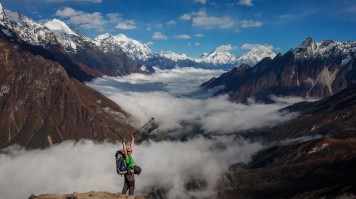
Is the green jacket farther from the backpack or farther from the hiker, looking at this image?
the backpack

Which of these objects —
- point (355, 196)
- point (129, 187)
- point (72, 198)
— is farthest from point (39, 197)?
point (355, 196)

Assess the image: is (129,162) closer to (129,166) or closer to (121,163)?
(129,166)

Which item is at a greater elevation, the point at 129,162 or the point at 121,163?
the point at 129,162

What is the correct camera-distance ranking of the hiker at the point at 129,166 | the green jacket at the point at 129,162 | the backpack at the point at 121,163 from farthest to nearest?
the backpack at the point at 121,163 < the green jacket at the point at 129,162 < the hiker at the point at 129,166

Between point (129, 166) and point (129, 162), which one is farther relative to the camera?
point (129, 166)

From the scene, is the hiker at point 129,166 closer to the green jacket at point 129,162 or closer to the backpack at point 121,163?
the green jacket at point 129,162

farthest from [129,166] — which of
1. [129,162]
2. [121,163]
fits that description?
[121,163]

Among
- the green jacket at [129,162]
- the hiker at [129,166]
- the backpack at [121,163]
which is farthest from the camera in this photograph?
the backpack at [121,163]

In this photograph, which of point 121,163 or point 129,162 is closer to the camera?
point 129,162

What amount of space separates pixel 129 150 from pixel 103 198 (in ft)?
37.3

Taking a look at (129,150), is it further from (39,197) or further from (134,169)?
(39,197)

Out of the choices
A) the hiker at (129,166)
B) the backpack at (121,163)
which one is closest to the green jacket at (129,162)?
the hiker at (129,166)

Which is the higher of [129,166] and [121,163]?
[121,163]

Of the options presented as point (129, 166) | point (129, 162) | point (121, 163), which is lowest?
point (129, 166)
